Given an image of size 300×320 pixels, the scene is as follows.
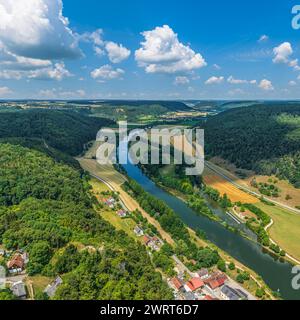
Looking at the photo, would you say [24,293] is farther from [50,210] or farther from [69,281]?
[50,210]

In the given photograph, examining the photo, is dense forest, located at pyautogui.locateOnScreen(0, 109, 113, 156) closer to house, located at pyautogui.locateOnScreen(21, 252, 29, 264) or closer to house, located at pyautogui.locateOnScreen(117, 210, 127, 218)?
house, located at pyautogui.locateOnScreen(117, 210, 127, 218)

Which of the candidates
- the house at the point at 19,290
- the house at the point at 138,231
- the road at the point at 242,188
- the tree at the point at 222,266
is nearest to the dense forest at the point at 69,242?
the house at the point at 19,290

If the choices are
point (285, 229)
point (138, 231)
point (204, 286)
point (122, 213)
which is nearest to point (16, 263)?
point (138, 231)

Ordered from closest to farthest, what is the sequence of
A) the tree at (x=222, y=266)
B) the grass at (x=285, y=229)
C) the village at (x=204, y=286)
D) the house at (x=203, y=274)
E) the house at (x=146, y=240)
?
the village at (x=204, y=286) < the house at (x=203, y=274) < the tree at (x=222, y=266) < the house at (x=146, y=240) < the grass at (x=285, y=229)

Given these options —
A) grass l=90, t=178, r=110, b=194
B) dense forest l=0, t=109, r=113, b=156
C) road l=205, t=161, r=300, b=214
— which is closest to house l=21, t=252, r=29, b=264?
grass l=90, t=178, r=110, b=194

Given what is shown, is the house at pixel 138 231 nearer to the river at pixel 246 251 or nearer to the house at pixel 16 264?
the river at pixel 246 251
